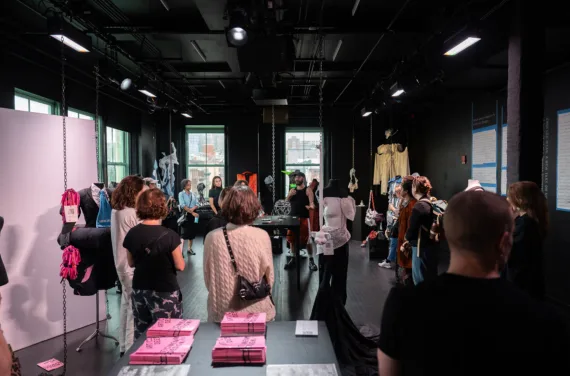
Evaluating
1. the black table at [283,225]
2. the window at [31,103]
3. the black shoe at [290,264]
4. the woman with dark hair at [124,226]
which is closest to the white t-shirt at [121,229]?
the woman with dark hair at [124,226]

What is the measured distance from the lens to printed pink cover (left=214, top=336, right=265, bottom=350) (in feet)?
5.51

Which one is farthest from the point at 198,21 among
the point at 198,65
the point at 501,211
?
the point at 501,211

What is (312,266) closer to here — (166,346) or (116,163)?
(116,163)

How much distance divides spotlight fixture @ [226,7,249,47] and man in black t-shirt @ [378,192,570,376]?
3.14 meters

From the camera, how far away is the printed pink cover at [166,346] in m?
1.69

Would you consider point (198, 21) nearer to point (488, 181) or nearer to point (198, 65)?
point (198, 65)

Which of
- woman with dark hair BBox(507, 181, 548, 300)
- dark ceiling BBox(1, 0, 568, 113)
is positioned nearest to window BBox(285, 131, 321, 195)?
dark ceiling BBox(1, 0, 568, 113)

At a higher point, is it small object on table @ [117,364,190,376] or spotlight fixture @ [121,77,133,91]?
spotlight fixture @ [121,77,133,91]

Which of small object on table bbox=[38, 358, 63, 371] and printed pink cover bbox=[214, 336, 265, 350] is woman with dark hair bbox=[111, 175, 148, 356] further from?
printed pink cover bbox=[214, 336, 265, 350]

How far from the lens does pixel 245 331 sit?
6.28 ft

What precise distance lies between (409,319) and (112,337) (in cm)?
344

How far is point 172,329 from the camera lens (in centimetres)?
192

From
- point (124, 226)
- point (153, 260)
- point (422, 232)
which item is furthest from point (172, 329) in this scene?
point (422, 232)

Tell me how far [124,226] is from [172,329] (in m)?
1.32
